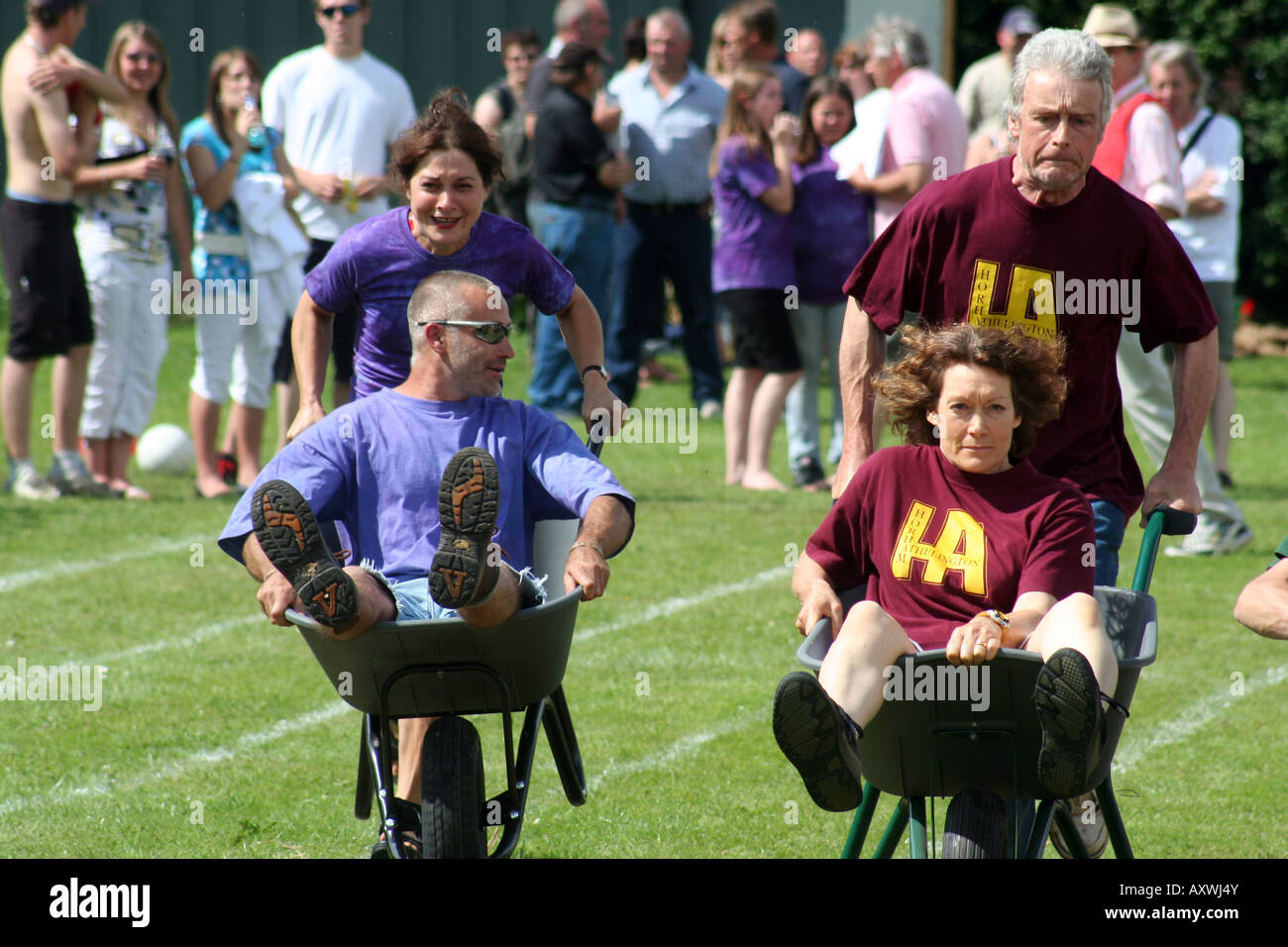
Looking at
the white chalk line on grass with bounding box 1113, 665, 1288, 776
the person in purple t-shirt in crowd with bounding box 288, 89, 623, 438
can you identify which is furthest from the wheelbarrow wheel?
the white chalk line on grass with bounding box 1113, 665, 1288, 776

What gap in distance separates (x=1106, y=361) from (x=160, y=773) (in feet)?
9.61

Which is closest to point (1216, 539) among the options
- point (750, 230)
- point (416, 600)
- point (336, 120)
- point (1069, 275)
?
point (750, 230)

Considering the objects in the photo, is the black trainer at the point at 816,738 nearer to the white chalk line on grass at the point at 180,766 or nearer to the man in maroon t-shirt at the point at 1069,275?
the man in maroon t-shirt at the point at 1069,275

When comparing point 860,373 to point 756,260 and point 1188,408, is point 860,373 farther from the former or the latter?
point 756,260

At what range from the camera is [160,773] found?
5.21m

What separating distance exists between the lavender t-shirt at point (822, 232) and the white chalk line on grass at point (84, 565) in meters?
3.59

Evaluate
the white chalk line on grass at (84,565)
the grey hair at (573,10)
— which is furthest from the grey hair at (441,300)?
the grey hair at (573,10)

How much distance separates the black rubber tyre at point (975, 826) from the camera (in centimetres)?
347

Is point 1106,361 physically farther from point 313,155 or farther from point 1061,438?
point 313,155

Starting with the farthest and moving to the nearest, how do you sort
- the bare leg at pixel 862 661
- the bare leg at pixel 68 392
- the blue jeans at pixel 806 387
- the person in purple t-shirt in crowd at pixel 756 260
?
the blue jeans at pixel 806 387 < the person in purple t-shirt in crowd at pixel 756 260 < the bare leg at pixel 68 392 < the bare leg at pixel 862 661

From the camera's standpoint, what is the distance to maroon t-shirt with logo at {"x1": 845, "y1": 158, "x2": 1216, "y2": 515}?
425 cm

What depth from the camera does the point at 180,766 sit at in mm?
5281

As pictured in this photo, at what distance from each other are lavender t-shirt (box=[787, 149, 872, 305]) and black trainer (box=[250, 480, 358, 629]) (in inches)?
248
